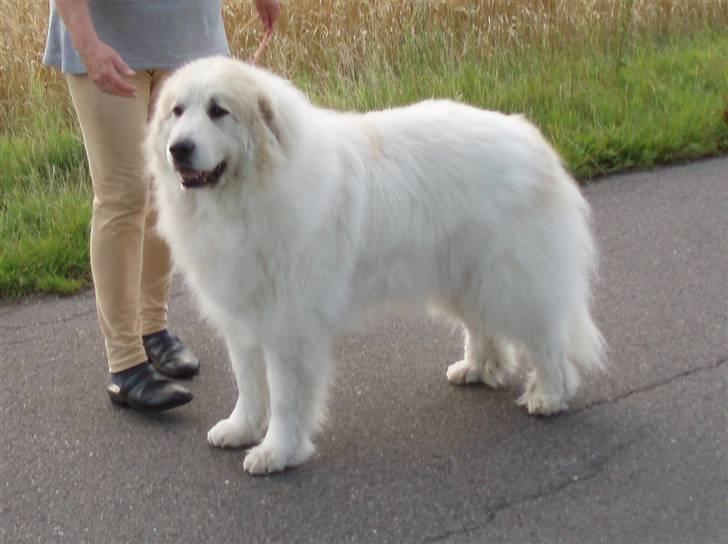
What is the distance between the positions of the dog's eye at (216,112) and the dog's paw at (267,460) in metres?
1.27

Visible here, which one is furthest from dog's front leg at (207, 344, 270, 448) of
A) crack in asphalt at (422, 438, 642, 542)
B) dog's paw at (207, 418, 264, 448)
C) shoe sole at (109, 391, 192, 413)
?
crack in asphalt at (422, 438, 642, 542)

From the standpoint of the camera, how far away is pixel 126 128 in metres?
3.72

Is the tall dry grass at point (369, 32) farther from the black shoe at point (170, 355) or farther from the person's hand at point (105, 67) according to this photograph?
the person's hand at point (105, 67)

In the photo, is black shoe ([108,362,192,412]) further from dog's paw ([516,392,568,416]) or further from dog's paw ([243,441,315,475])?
dog's paw ([516,392,568,416])

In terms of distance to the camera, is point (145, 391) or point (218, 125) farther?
point (145, 391)

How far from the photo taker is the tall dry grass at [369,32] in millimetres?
7598

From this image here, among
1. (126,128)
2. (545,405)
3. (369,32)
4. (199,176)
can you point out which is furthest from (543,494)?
(369,32)

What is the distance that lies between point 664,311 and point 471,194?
165cm

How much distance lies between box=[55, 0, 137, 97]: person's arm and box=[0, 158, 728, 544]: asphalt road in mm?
1422

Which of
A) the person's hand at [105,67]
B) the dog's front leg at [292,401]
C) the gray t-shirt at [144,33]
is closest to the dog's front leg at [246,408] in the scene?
the dog's front leg at [292,401]

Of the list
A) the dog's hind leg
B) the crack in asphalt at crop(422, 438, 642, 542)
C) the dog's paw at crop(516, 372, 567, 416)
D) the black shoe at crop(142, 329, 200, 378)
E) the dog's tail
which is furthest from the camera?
the black shoe at crop(142, 329, 200, 378)

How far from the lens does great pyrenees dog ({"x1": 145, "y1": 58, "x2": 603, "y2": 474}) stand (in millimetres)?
3266

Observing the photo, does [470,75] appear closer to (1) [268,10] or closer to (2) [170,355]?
(1) [268,10]

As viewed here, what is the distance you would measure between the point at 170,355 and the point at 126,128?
3.73 feet
